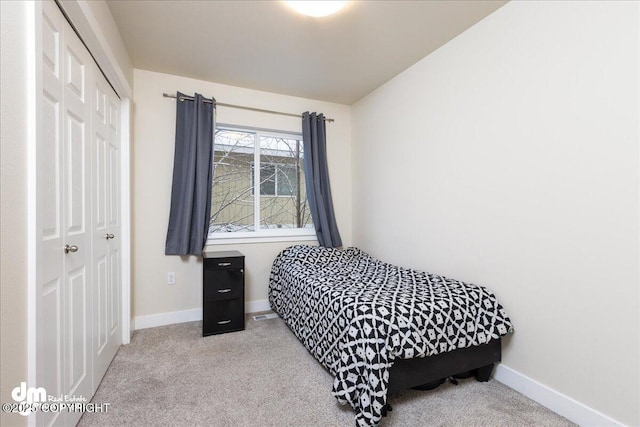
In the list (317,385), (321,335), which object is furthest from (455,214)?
(317,385)

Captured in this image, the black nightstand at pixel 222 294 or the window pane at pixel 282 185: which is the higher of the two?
the window pane at pixel 282 185

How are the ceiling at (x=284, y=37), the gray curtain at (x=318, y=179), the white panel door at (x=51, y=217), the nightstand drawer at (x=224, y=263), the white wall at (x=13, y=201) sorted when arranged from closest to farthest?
the white wall at (x=13, y=201) → the white panel door at (x=51, y=217) → the ceiling at (x=284, y=37) → the nightstand drawer at (x=224, y=263) → the gray curtain at (x=318, y=179)

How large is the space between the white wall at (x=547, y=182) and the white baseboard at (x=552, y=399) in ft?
0.12

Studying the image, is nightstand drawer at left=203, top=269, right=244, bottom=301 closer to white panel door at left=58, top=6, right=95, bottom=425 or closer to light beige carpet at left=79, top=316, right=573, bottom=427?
light beige carpet at left=79, top=316, right=573, bottom=427

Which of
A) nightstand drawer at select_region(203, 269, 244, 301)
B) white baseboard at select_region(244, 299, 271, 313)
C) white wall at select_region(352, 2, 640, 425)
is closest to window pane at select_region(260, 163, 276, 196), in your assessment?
nightstand drawer at select_region(203, 269, 244, 301)

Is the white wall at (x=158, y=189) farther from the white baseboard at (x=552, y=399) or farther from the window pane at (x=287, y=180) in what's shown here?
the white baseboard at (x=552, y=399)

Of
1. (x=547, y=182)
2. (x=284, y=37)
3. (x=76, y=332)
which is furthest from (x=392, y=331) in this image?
(x=284, y=37)

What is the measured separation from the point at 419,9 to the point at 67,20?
201 centimetres

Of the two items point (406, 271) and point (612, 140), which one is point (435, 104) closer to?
point (612, 140)

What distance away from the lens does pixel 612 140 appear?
1452mm

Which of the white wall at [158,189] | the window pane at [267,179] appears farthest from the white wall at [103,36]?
the window pane at [267,179]

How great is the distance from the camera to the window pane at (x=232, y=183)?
3227 millimetres

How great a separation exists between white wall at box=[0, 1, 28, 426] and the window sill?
208cm

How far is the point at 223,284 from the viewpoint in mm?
2684
